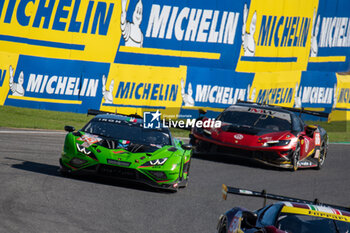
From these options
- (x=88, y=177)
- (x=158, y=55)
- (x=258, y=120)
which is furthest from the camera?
→ (x=158, y=55)

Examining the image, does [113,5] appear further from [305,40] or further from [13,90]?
[305,40]

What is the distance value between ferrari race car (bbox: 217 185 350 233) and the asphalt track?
1.65 m

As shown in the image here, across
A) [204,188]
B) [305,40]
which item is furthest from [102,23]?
[305,40]

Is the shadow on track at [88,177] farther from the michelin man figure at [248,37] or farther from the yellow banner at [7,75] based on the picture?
the michelin man figure at [248,37]

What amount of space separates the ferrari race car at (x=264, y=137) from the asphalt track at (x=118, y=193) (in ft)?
1.02

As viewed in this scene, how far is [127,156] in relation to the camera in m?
10.6

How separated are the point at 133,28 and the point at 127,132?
798cm

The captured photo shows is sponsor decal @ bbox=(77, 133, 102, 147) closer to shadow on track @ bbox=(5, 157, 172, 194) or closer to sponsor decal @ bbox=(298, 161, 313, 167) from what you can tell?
shadow on track @ bbox=(5, 157, 172, 194)

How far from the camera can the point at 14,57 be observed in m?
17.0

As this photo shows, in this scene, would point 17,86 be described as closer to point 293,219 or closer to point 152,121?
point 152,121

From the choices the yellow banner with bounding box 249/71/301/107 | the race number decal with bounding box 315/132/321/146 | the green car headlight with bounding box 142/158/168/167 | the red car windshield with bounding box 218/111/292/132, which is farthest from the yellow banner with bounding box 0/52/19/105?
the yellow banner with bounding box 249/71/301/107

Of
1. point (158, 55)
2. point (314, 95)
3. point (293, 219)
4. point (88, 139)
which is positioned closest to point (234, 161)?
point (158, 55)

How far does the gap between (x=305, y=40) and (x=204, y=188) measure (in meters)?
14.8

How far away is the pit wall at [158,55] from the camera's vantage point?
17.4 m
